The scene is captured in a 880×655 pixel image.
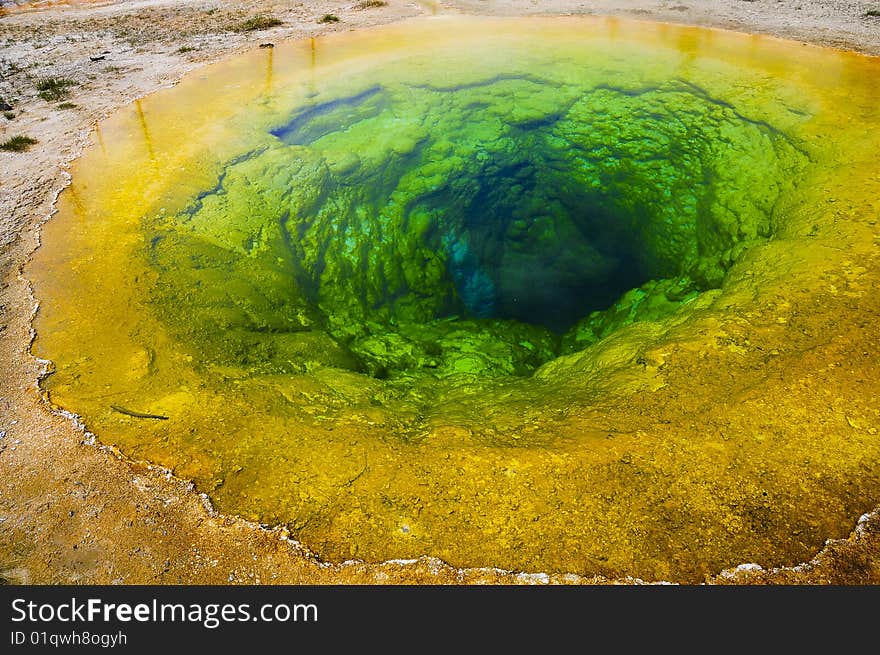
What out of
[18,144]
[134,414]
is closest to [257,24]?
[18,144]

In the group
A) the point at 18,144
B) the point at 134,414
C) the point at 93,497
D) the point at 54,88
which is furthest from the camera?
the point at 54,88

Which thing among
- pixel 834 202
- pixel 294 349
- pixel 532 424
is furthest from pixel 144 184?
pixel 834 202

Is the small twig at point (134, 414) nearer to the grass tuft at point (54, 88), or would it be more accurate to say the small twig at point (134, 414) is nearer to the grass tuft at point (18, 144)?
the grass tuft at point (18, 144)

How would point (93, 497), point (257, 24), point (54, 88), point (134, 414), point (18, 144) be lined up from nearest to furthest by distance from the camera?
point (93, 497) < point (134, 414) < point (18, 144) < point (54, 88) < point (257, 24)

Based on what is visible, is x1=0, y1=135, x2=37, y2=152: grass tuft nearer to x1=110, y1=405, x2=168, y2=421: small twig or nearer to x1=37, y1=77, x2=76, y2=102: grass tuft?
x1=37, y1=77, x2=76, y2=102: grass tuft

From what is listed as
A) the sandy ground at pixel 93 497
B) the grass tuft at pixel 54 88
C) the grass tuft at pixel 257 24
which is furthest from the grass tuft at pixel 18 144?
the grass tuft at pixel 257 24

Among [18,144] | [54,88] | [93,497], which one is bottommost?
[93,497]

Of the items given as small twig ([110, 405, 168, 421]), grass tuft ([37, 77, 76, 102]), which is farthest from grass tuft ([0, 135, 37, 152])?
small twig ([110, 405, 168, 421])

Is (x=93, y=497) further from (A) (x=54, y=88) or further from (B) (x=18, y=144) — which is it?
(A) (x=54, y=88)
